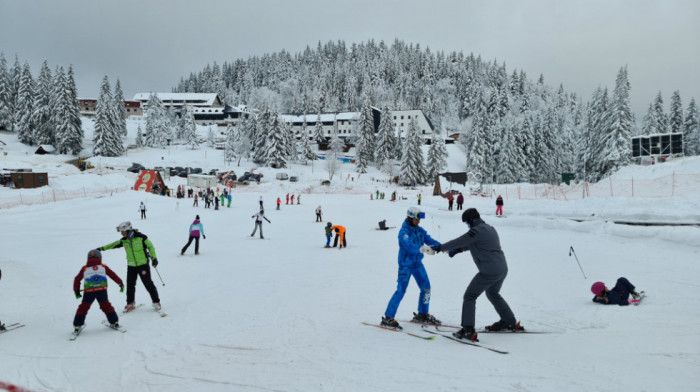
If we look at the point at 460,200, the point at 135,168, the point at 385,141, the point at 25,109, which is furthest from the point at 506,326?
the point at 25,109

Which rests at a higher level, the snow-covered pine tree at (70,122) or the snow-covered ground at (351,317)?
the snow-covered pine tree at (70,122)

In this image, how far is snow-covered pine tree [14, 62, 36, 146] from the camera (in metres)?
65.5

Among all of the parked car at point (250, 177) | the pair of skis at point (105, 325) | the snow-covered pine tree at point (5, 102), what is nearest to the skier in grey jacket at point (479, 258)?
the pair of skis at point (105, 325)

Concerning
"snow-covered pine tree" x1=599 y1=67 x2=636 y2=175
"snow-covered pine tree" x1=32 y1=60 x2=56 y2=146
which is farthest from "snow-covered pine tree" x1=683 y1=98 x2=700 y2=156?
"snow-covered pine tree" x1=32 y1=60 x2=56 y2=146

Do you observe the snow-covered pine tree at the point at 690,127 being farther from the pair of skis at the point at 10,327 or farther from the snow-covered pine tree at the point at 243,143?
the pair of skis at the point at 10,327

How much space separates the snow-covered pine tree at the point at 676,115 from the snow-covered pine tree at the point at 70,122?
97822mm

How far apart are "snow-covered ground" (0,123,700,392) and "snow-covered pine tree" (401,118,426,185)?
147 feet

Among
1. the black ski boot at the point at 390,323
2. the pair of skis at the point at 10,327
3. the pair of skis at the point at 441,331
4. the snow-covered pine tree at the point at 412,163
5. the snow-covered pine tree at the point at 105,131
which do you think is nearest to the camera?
the pair of skis at the point at 441,331

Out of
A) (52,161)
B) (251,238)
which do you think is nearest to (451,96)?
(52,161)

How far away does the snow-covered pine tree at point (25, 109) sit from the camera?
6550cm

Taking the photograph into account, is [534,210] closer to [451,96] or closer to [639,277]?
[639,277]

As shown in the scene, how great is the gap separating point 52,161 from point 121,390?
68.9 metres

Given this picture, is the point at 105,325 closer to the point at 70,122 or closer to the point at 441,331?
the point at 441,331

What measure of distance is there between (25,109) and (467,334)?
85.1 meters
